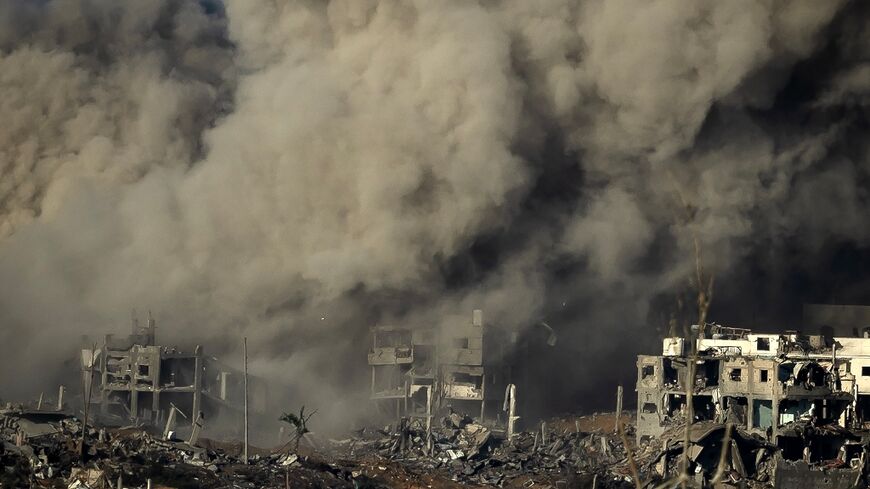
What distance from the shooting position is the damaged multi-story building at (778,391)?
39031mm

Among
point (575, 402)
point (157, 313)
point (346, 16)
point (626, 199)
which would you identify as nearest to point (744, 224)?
point (626, 199)

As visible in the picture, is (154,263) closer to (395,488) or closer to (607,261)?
(607,261)

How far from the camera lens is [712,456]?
3794cm

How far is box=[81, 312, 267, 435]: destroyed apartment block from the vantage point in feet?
154

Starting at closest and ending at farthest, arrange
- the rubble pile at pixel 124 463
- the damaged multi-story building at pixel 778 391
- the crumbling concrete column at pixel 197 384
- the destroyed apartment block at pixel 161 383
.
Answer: the rubble pile at pixel 124 463, the damaged multi-story building at pixel 778 391, the crumbling concrete column at pixel 197 384, the destroyed apartment block at pixel 161 383

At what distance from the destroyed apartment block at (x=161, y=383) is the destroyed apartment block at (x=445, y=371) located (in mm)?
4005

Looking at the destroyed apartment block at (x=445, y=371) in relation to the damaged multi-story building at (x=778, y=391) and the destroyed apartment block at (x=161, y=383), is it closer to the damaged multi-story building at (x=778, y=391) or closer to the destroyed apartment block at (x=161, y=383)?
the destroyed apartment block at (x=161, y=383)

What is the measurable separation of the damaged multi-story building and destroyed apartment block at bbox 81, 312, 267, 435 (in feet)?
38.3

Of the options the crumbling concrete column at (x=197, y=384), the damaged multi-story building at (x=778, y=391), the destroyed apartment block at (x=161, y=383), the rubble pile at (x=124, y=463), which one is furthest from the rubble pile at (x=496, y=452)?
the crumbling concrete column at (x=197, y=384)

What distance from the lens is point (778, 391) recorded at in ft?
132

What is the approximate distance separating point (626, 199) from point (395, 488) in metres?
14.9

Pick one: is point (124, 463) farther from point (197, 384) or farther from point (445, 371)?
point (445, 371)

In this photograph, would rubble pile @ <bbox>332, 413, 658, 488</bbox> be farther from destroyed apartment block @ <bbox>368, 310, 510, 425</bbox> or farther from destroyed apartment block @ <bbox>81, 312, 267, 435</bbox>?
destroyed apartment block @ <bbox>81, 312, 267, 435</bbox>

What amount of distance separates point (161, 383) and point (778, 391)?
1796 centimetres
